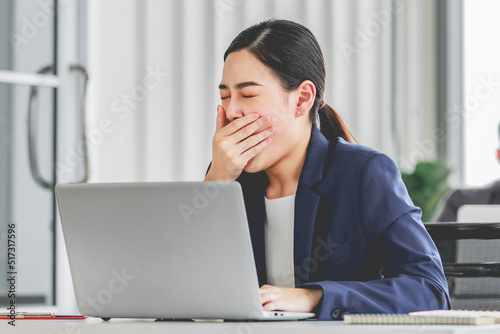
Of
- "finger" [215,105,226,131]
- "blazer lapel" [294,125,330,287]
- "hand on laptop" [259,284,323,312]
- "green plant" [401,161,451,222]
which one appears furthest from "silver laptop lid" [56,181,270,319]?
"green plant" [401,161,451,222]

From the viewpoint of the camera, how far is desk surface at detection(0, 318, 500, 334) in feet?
2.78

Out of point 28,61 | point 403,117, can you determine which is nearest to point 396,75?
point 403,117

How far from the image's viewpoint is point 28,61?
9.91ft

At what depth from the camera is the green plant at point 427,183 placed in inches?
172

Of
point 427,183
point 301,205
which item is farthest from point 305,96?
point 427,183

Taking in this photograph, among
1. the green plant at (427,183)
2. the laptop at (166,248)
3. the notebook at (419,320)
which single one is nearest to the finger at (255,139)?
the laptop at (166,248)

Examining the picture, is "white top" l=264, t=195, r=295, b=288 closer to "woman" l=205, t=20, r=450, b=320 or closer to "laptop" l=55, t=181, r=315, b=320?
"woman" l=205, t=20, r=450, b=320

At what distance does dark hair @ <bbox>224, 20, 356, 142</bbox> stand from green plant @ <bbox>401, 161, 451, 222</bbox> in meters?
2.82

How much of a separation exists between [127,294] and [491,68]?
4008 millimetres

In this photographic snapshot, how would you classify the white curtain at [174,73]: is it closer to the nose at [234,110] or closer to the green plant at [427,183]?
the green plant at [427,183]

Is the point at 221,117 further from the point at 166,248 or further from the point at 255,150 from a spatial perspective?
the point at 166,248

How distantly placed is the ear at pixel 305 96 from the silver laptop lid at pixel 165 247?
2.20 feet

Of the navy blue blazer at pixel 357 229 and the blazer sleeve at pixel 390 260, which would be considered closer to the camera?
the blazer sleeve at pixel 390 260

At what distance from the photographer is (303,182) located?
153cm
